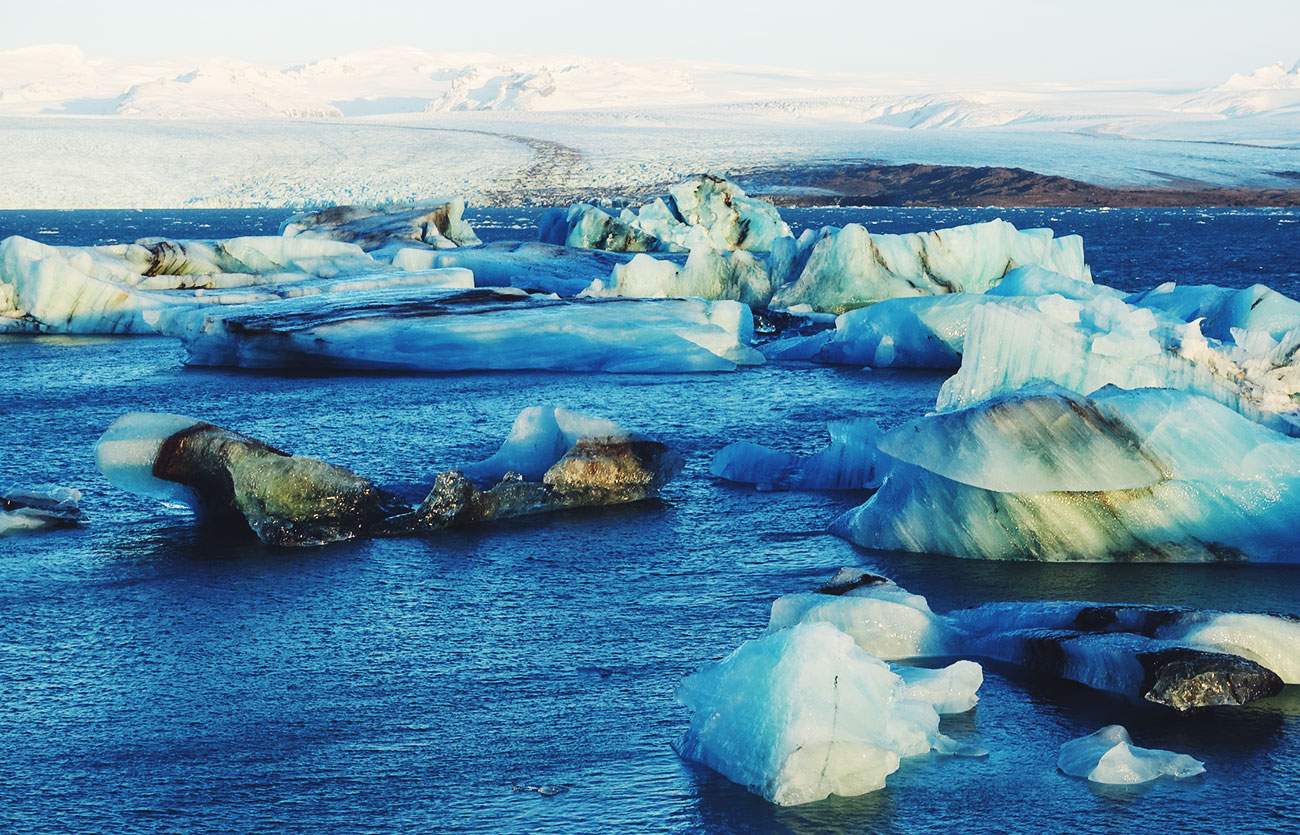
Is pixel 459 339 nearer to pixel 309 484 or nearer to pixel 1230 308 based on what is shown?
pixel 1230 308

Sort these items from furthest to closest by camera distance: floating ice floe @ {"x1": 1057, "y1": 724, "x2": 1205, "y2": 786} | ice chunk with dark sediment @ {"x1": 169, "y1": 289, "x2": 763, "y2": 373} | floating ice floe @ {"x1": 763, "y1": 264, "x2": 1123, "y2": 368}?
floating ice floe @ {"x1": 763, "y1": 264, "x2": 1123, "y2": 368}, ice chunk with dark sediment @ {"x1": 169, "y1": 289, "x2": 763, "y2": 373}, floating ice floe @ {"x1": 1057, "y1": 724, "x2": 1205, "y2": 786}

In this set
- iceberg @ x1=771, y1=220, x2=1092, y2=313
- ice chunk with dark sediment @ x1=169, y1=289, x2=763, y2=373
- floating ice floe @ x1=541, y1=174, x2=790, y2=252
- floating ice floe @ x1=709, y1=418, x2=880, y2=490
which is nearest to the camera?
floating ice floe @ x1=709, y1=418, x2=880, y2=490

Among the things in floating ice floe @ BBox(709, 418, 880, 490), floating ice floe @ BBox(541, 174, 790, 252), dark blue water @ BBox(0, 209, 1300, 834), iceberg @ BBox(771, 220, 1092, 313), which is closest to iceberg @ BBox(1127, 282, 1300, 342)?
floating ice floe @ BBox(709, 418, 880, 490)

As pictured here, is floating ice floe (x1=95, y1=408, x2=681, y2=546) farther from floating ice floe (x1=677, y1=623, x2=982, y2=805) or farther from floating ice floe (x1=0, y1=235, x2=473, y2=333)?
floating ice floe (x1=0, y1=235, x2=473, y2=333)

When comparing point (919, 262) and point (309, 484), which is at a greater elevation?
point (919, 262)

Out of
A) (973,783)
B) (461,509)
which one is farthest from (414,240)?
(973,783)

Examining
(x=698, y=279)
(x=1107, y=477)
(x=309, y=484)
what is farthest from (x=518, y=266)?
(x=1107, y=477)

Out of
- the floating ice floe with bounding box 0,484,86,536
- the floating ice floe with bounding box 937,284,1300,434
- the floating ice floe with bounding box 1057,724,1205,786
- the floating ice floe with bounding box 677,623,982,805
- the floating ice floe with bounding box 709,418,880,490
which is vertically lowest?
the floating ice floe with bounding box 0,484,86,536
